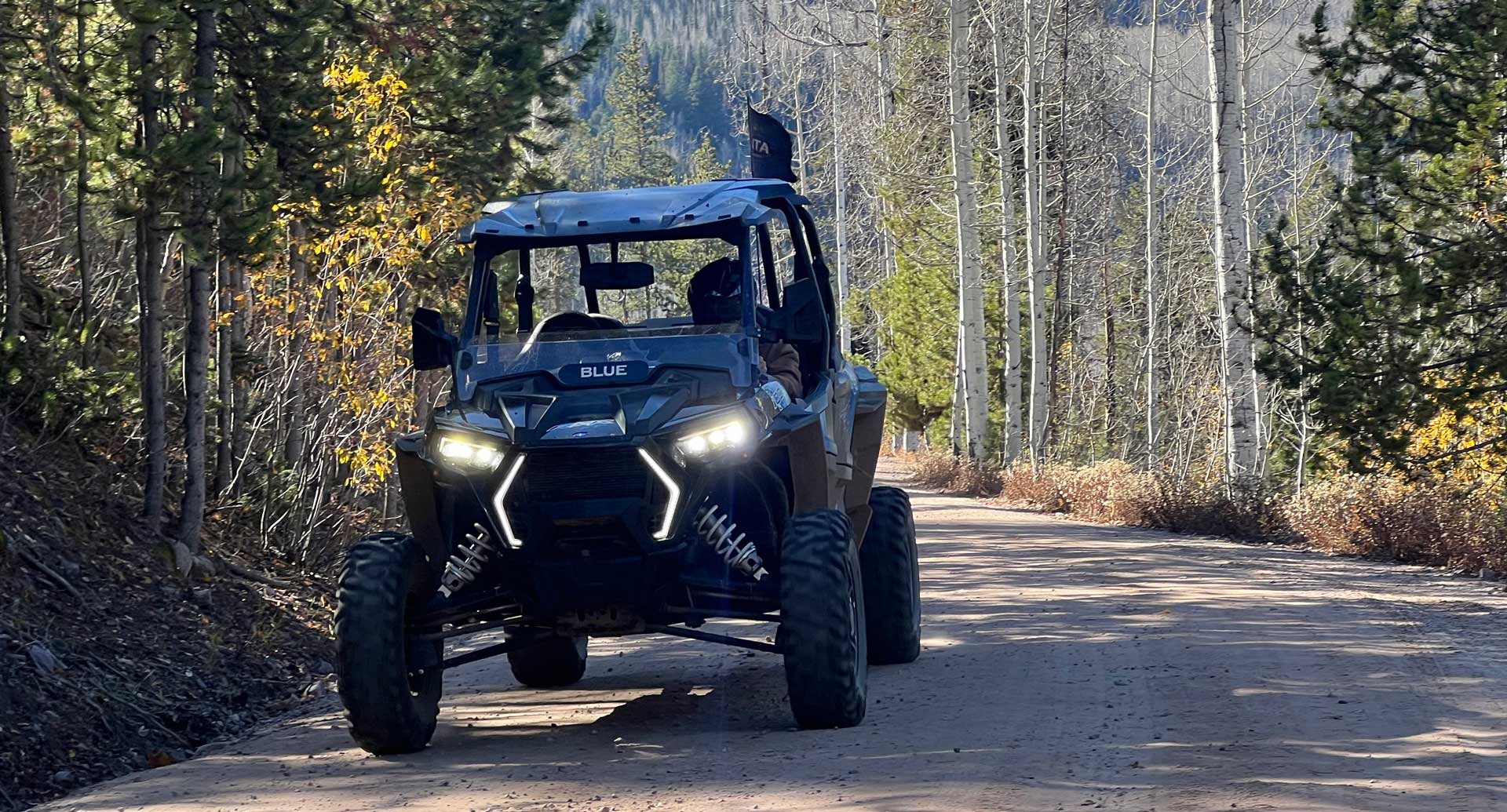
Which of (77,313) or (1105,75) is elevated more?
(1105,75)

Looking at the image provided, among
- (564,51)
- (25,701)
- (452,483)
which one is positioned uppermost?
(564,51)

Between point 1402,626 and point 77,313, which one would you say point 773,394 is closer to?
point 1402,626

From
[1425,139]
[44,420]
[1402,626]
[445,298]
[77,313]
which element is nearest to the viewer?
[1402,626]

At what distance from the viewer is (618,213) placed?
8641 mm

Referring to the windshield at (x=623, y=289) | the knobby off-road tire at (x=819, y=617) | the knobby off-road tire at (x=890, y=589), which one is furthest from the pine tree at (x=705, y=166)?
the knobby off-road tire at (x=819, y=617)

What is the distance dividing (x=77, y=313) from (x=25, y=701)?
6.87 meters

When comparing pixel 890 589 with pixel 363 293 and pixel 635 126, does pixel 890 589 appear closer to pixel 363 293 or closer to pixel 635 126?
pixel 363 293

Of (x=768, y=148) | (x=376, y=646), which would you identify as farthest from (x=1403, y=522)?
(x=376, y=646)

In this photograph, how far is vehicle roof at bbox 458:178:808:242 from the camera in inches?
337

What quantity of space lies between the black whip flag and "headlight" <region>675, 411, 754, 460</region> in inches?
136

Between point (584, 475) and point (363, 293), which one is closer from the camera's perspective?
point (584, 475)

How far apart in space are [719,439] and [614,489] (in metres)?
0.58

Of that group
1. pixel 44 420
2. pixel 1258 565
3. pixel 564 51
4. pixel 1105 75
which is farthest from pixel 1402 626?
pixel 1105 75

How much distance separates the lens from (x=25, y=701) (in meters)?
8.93
